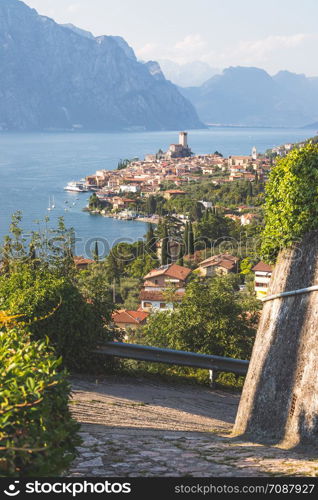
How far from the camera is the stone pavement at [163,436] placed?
2.76 m

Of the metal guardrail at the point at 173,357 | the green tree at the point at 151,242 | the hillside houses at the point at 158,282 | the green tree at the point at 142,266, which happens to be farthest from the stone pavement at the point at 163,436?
the green tree at the point at 151,242

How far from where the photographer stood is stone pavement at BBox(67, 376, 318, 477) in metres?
2.76

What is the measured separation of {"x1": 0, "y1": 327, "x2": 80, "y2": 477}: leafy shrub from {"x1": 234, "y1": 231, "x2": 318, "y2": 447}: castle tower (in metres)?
2.00

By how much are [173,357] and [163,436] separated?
223 cm

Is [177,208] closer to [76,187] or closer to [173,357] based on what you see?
[76,187]

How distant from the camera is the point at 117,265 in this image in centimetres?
4075

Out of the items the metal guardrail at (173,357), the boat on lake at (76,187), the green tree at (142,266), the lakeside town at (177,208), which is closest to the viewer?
the metal guardrail at (173,357)

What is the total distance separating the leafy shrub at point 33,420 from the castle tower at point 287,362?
2.00 metres

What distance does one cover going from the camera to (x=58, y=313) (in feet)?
17.8

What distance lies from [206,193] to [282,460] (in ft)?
254

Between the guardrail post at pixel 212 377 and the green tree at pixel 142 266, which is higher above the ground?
the guardrail post at pixel 212 377

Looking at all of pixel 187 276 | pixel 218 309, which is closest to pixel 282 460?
pixel 218 309

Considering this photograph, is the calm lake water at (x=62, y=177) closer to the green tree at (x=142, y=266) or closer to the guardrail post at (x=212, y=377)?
the green tree at (x=142, y=266)
